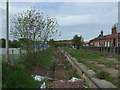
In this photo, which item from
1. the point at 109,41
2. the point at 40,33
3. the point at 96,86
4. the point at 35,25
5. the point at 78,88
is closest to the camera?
the point at 96,86

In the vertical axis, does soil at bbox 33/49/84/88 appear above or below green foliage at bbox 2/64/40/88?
below

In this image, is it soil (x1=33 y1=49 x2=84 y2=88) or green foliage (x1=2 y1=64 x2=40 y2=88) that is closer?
green foliage (x1=2 y1=64 x2=40 y2=88)

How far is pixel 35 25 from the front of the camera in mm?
10859

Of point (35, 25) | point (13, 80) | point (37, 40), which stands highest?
point (35, 25)

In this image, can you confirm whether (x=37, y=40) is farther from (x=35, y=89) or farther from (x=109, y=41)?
(x=109, y=41)

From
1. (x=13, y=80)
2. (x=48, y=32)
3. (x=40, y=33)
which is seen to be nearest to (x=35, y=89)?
(x=13, y=80)

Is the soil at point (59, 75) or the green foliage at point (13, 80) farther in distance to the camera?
the soil at point (59, 75)

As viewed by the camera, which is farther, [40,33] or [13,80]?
[40,33]

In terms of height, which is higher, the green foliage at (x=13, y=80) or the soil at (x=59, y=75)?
the green foliage at (x=13, y=80)

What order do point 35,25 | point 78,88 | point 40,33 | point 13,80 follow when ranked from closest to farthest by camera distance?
point 13,80 < point 78,88 < point 35,25 < point 40,33

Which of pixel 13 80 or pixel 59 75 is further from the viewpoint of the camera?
pixel 59 75

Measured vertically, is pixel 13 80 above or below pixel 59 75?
above

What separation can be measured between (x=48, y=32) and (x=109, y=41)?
135 ft

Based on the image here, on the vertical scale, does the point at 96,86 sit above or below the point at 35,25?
below
